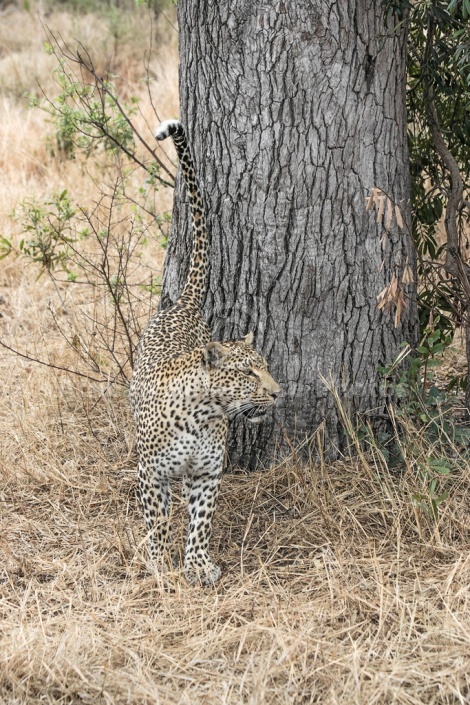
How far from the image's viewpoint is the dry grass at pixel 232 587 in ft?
11.1

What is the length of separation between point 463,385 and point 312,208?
130cm

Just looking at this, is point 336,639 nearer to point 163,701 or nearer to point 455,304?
point 163,701

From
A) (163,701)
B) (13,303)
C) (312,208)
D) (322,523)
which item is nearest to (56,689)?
(163,701)

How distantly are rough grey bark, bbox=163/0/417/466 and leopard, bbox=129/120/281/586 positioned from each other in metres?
0.26

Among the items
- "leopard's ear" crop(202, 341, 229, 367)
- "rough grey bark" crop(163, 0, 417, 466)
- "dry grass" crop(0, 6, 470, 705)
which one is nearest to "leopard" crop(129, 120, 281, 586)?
"leopard's ear" crop(202, 341, 229, 367)

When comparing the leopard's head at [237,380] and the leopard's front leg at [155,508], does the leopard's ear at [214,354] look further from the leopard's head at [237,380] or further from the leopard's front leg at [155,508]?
the leopard's front leg at [155,508]

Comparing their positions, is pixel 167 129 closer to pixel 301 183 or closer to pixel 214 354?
pixel 301 183

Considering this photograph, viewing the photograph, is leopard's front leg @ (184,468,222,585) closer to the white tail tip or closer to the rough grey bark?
the rough grey bark

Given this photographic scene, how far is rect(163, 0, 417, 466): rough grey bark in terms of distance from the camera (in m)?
4.32

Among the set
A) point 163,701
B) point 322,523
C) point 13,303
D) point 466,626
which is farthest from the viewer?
point 13,303

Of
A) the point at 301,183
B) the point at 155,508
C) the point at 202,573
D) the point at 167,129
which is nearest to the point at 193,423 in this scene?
the point at 155,508

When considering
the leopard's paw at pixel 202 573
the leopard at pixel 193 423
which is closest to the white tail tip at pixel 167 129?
the leopard at pixel 193 423

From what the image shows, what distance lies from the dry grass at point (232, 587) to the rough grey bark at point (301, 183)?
51 centimetres

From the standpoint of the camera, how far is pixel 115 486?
16.0 ft
